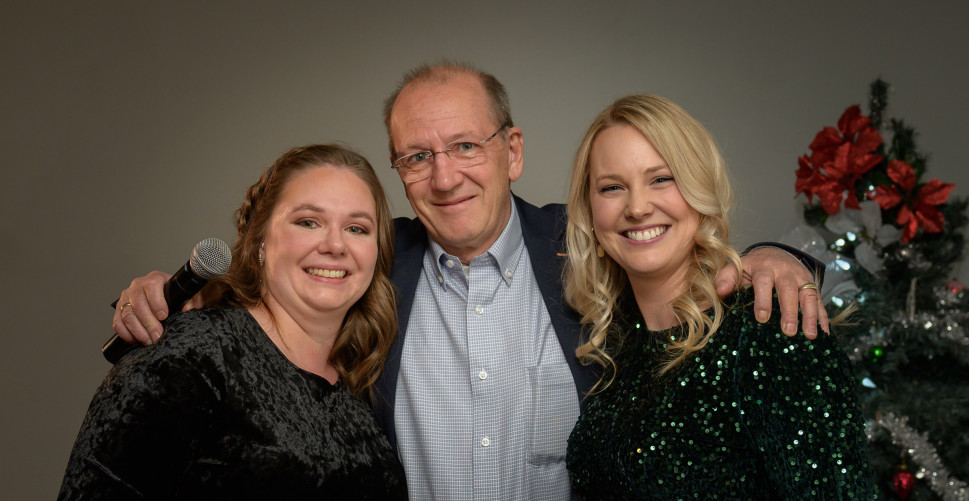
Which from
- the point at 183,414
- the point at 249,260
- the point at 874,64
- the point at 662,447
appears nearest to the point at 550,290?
the point at 662,447

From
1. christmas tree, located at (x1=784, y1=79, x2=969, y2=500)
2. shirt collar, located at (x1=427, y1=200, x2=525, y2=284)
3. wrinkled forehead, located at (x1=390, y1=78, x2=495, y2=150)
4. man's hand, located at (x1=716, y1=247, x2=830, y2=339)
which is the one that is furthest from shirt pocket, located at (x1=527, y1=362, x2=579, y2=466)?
christmas tree, located at (x1=784, y1=79, x2=969, y2=500)

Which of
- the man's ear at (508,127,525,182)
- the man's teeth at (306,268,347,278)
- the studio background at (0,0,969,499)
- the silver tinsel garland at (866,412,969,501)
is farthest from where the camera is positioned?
the studio background at (0,0,969,499)

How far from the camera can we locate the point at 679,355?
181cm

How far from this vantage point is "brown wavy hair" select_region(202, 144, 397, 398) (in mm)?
2000

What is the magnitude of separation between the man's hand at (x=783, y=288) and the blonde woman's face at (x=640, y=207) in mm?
138

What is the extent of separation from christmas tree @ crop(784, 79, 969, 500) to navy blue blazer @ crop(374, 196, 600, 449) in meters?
1.24

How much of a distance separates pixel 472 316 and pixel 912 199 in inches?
73.3

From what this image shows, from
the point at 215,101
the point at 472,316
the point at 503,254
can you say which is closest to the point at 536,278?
the point at 503,254

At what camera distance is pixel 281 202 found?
2.02 metres

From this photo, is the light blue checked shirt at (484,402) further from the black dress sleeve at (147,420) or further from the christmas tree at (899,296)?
the christmas tree at (899,296)

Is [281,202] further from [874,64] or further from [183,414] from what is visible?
[874,64]

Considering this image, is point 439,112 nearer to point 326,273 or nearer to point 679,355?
point 326,273

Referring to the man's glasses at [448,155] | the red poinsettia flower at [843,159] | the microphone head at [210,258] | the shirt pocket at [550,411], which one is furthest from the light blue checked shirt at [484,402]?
the red poinsettia flower at [843,159]

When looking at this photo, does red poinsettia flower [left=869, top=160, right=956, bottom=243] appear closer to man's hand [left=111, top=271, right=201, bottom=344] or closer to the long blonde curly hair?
the long blonde curly hair
